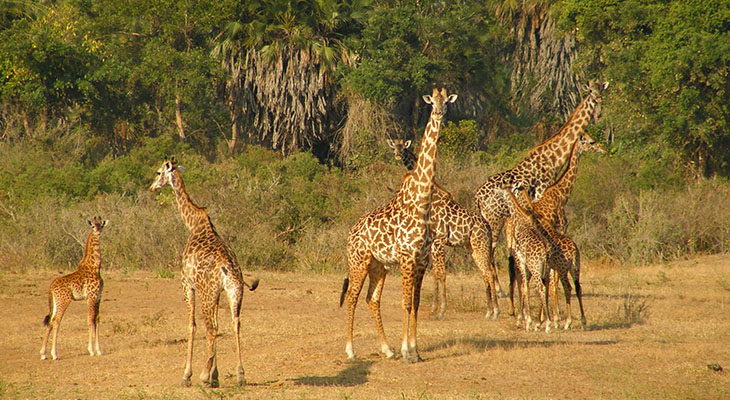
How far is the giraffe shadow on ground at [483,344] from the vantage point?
1153 cm

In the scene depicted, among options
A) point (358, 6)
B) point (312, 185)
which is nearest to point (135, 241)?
point (312, 185)

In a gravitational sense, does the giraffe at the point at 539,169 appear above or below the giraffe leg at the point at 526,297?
above

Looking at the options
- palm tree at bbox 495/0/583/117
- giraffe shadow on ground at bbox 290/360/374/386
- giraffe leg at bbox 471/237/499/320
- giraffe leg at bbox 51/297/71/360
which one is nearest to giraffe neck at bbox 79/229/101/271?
giraffe leg at bbox 51/297/71/360

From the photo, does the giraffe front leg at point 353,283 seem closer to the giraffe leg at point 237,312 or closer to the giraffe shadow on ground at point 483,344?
the giraffe shadow on ground at point 483,344

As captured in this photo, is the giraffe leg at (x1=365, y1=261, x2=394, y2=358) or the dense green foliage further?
the dense green foliage

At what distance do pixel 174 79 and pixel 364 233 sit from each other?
23.5 m

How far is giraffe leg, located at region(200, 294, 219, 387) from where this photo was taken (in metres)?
9.52

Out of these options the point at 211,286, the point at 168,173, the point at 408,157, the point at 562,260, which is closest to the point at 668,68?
the point at 408,157

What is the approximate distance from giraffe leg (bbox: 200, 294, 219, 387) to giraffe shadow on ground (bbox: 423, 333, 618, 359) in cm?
292

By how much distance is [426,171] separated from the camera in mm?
10766

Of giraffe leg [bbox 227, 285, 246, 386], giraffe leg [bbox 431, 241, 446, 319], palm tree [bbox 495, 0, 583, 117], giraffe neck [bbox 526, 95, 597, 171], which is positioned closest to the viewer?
giraffe leg [bbox 227, 285, 246, 386]

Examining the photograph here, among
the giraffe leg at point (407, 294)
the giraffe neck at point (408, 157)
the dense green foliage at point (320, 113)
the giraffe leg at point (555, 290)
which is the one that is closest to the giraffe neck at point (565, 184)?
the giraffe leg at point (555, 290)

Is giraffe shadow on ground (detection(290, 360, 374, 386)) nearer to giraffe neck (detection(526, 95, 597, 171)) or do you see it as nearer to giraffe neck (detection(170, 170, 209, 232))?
giraffe neck (detection(170, 170, 209, 232))

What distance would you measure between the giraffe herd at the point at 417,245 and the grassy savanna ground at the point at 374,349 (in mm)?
492
